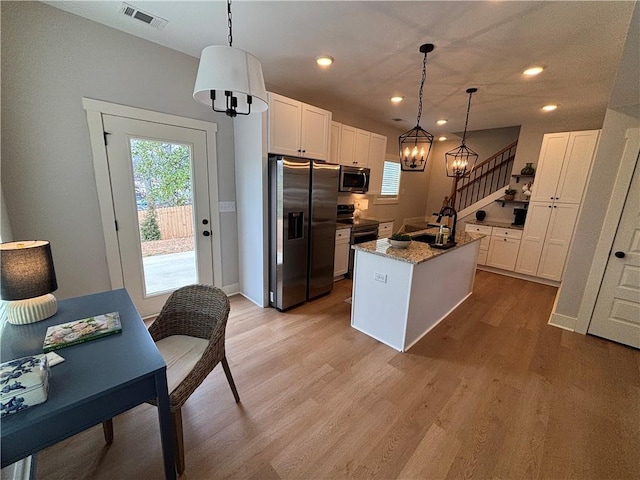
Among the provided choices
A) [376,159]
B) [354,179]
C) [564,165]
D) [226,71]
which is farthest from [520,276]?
[226,71]

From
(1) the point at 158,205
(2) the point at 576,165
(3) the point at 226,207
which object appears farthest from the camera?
(2) the point at 576,165

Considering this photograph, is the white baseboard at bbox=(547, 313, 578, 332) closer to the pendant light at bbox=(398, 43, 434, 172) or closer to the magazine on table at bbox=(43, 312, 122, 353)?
the pendant light at bbox=(398, 43, 434, 172)

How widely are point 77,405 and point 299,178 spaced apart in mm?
2511

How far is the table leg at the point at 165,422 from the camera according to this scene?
1.02 m

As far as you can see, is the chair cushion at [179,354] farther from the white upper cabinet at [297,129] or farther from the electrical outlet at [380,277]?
the white upper cabinet at [297,129]

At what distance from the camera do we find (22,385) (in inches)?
31.7

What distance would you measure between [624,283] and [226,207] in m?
4.44

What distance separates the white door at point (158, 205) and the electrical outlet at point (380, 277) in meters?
2.05

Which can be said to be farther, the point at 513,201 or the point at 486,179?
the point at 486,179

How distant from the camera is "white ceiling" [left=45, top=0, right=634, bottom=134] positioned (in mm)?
1869

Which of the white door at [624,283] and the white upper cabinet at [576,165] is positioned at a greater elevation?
the white upper cabinet at [576,165]

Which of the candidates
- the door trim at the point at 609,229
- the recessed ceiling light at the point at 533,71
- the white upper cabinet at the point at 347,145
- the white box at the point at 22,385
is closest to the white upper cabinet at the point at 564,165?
the door trim at the point at 609,229

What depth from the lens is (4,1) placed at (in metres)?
1.83

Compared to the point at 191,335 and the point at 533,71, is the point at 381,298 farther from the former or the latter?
the point at 533,71
